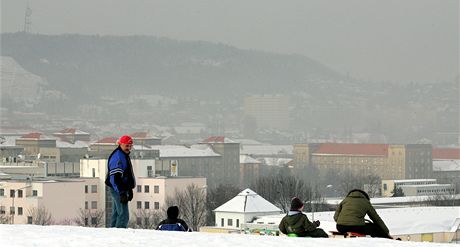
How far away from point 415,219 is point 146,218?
11.3m

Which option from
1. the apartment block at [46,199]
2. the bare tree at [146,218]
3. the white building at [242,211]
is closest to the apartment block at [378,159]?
the bare tree at [146,218]

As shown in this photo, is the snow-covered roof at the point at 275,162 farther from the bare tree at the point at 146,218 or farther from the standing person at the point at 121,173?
the standing person at the point at 121,173

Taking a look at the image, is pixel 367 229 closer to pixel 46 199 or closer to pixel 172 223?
pixel 172 223

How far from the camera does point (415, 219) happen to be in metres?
39.2

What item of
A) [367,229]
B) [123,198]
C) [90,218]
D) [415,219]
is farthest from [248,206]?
[367,229]

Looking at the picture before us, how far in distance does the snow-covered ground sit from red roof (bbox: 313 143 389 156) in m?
105

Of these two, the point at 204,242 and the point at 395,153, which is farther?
the point at 395,153

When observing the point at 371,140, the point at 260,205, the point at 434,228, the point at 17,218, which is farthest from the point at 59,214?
the point at 371,140

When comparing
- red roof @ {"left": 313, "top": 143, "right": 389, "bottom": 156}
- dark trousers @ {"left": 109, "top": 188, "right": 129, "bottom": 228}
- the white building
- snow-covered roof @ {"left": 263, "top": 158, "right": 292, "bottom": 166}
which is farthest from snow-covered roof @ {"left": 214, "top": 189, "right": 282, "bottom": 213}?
snow-covered roof @ {"left": 263, "top": 158, "right": 292, "bottom": 166}

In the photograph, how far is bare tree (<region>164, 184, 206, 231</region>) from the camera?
47247mm

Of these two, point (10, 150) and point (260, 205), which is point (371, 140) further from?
point (260, 205)

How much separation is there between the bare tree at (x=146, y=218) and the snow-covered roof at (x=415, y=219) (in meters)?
5.13

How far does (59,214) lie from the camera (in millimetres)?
50375

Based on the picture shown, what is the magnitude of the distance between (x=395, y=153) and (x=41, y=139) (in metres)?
30.7
